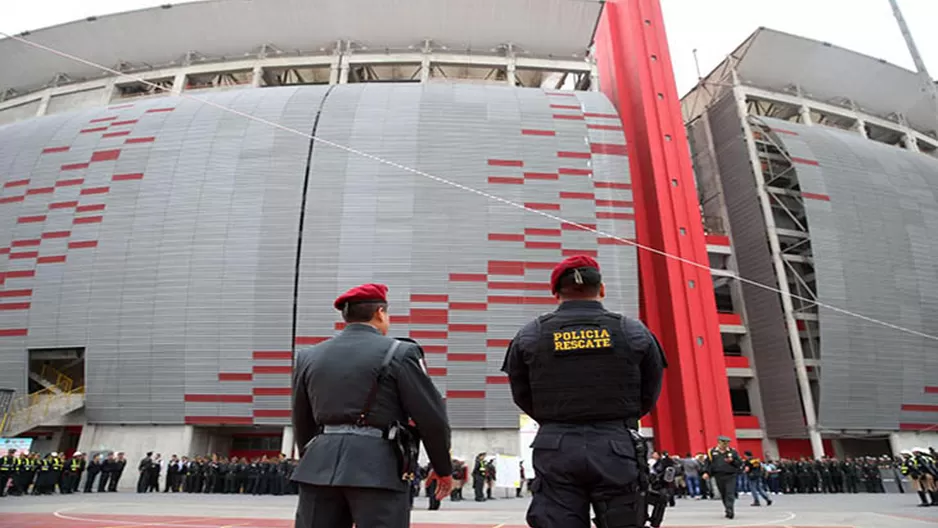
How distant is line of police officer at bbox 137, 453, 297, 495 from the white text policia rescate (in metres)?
20.8

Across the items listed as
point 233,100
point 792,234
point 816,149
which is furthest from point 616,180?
point 233,100

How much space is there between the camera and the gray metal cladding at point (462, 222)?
25.3m

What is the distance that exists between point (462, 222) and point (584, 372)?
2394 centimetres

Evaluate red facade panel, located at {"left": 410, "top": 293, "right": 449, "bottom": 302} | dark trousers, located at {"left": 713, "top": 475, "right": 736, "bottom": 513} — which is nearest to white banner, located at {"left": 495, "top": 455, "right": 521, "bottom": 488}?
red facade panel, located at {"left": 410, "top": 293, "right": 449, "bottom": 302}

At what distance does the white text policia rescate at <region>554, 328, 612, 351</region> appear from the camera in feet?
9.87

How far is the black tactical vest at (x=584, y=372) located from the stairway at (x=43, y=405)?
94.6ft

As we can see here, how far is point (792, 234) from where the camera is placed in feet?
106

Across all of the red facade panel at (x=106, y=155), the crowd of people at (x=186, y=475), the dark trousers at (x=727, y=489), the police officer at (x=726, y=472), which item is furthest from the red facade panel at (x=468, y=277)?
the red facade panel at (x=106, y=155)

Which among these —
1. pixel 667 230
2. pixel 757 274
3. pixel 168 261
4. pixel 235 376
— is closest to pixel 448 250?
pixel 667 230

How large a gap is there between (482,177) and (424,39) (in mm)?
15774

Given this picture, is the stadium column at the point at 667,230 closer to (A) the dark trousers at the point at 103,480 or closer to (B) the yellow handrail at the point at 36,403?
(A) the dark trousers at the point at 103,480

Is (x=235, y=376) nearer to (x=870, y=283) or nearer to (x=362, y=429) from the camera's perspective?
(x=362, y=429)

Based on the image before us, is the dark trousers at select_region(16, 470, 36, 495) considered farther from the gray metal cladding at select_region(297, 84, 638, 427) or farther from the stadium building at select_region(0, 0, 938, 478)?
the gray metal cladding at select_region(297, 84, 638, 427)

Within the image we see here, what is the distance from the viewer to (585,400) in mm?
2934
